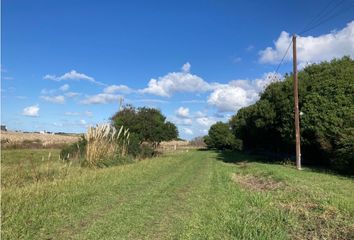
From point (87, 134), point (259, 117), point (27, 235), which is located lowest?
point (27, 235)

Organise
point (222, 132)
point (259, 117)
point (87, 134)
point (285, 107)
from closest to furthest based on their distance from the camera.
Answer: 1. point (87, 134)
2. point (285, 107)
3. point (259, 117)
4. point (222, 132)

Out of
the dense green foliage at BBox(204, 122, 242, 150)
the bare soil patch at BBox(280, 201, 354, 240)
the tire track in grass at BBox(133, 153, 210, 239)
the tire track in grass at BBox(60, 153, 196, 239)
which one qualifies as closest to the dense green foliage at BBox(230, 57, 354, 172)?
the tire track in grass at BBox(60, 153, 196, 239)

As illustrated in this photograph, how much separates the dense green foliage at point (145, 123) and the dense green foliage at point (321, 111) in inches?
523

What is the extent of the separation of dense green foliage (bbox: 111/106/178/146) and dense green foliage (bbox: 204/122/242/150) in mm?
42871

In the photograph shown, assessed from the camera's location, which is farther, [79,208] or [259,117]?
[259,117]

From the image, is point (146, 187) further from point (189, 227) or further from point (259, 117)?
point (259, 117)

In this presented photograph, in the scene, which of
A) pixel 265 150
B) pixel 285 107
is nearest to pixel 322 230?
pixel 285 107

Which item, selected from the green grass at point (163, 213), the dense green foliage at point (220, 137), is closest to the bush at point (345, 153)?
the green grass at point (163, 213)

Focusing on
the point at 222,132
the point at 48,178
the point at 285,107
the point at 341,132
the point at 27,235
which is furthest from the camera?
the point at 222,132

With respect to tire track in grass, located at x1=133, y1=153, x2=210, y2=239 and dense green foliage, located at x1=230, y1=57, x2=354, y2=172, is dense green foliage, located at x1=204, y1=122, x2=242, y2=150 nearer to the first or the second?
dense green foliage, located at x1=230, y1=57, x2=354, y2=172

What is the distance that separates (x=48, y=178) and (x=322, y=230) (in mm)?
10602

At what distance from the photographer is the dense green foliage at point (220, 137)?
93.6 m

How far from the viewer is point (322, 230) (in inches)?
368

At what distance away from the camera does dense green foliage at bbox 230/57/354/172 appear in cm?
2748
